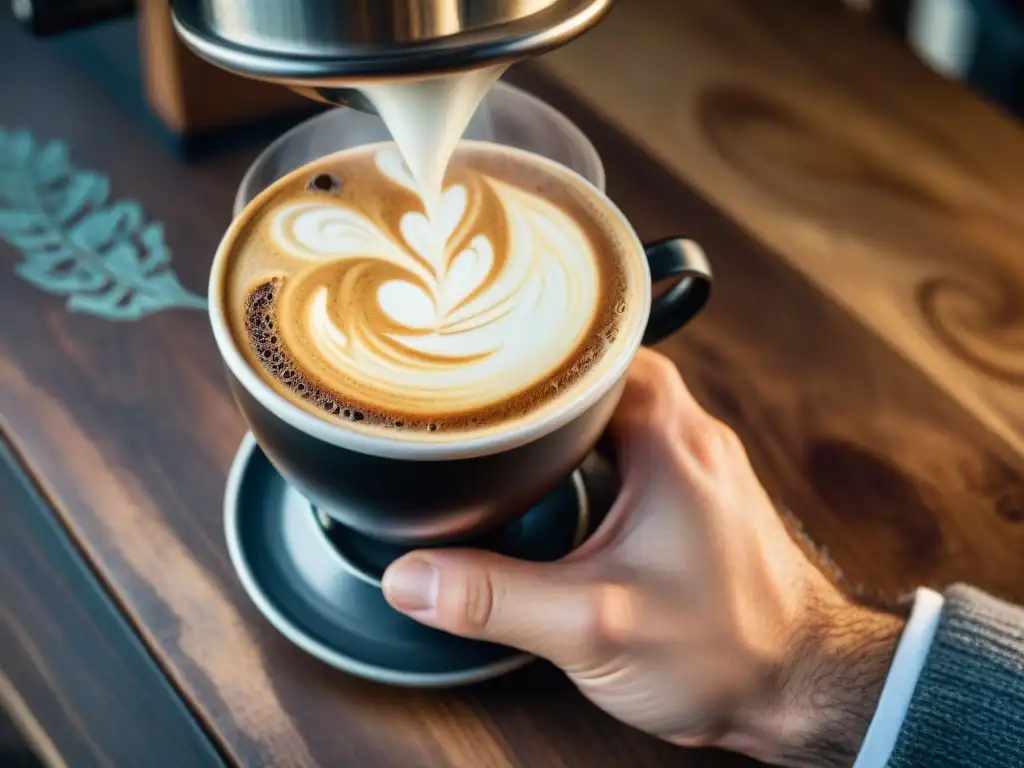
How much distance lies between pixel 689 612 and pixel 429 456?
0.17 meters

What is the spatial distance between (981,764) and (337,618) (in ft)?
1.10

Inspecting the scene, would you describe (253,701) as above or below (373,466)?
below

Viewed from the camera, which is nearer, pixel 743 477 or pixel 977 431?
pixel 743 477

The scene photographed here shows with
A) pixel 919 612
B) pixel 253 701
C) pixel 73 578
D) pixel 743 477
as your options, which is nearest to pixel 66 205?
pixel 73 578

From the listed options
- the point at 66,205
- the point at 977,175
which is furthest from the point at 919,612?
the point at 66,205

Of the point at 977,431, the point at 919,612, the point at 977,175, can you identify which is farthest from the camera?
the point at 977,175

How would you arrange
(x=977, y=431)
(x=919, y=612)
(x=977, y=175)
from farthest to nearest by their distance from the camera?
(x=977, y=175)
(x=977, y=431)
(x=919, y=612)

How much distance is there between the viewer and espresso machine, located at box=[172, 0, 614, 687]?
351 millimetres

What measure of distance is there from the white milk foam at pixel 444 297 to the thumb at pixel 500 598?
89mm

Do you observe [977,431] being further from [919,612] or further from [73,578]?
[73,578]

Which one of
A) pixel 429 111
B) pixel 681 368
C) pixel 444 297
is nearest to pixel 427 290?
pixel 444 297

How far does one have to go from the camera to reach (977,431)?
2.27 feet

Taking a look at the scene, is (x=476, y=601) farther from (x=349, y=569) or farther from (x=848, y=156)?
(x=848, y=156)

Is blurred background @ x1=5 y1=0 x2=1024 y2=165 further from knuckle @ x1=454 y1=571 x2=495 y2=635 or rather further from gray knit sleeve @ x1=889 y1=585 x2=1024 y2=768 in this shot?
gray knit sleeve @ x1=889 y1=585 x2=1024 y2=768
